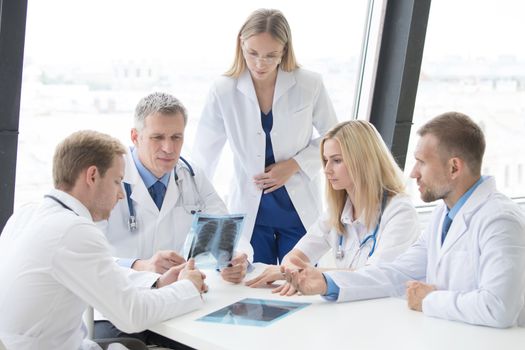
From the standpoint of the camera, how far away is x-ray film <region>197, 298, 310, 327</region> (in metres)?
2.11

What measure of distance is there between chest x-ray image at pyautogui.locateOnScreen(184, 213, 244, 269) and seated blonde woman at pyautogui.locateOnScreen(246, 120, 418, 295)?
0.24 metres

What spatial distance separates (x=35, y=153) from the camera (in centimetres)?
338

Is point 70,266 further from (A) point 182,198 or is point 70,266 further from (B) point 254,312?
(A) point 182,198

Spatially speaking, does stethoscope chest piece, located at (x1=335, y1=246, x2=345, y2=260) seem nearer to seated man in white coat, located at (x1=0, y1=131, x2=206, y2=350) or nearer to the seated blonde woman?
the seated blonde woman

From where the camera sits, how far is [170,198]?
2.82 m

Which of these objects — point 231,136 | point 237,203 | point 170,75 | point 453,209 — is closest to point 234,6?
point 170,75

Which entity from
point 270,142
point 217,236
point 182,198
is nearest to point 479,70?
point 270,142

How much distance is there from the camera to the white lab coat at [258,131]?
337 cm

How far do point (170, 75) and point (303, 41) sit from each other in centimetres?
81

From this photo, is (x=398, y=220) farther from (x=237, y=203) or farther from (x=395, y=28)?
(x=395, y=28)

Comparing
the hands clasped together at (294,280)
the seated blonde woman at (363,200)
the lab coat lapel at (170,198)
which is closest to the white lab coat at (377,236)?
the seated blonde woman at (363,200)

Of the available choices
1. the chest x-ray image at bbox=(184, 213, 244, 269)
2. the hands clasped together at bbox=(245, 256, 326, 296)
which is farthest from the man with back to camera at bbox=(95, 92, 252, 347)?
the hands clasped together at bbox=(245, 256, 326, 296)

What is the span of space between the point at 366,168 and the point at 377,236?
0.83 ft

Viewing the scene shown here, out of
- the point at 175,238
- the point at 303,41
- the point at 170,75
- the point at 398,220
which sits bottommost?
the point at 175,238
